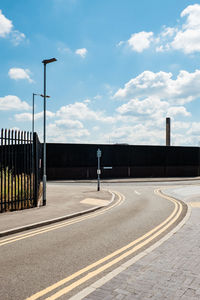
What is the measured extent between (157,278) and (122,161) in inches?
1368

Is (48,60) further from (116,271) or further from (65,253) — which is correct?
(116,271)

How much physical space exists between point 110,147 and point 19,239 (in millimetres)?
31634

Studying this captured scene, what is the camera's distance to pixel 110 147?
38.8 metres

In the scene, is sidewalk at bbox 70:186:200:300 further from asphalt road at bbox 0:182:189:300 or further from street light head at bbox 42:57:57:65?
street light head at bbox 42:57:57:65

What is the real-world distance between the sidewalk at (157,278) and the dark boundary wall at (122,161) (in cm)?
3004

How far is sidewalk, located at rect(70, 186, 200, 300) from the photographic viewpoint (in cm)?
426

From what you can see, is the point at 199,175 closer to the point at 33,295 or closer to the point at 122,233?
the point at 122,233

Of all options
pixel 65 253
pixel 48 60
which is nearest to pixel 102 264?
pixel 65 253

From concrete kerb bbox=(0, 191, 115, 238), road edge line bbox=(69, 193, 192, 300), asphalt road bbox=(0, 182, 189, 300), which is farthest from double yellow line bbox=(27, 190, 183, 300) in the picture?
concrete kerb bbox=(0, 191, 115, 238)

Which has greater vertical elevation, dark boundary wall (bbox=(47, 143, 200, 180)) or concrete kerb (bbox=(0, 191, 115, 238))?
dark boundary wall (bbox=(47, 143, 200, 180))

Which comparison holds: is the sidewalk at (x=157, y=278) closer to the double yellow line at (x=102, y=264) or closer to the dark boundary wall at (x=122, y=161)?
the double yellow line at (x=102, y=264)

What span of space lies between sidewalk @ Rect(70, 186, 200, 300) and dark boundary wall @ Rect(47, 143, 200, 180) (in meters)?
30.0

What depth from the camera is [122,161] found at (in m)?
39.6

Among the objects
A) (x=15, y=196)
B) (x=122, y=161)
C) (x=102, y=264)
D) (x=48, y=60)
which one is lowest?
(x=102, y=264)
